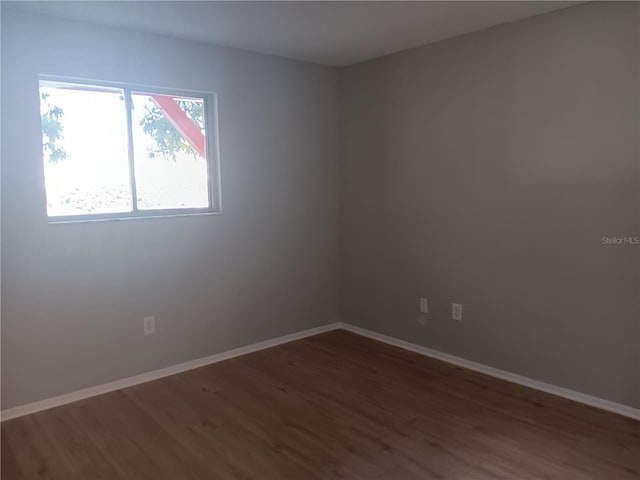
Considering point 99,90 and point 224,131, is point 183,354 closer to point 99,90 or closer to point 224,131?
point 224,131

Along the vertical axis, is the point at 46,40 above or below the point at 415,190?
above

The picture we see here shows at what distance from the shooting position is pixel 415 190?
12.4 feet

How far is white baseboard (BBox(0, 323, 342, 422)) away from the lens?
2.92 metres

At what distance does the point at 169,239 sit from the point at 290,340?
1.36 m

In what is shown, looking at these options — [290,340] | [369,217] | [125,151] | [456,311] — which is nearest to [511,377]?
[456,311]

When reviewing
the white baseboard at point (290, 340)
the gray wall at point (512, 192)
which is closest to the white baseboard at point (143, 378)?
the white baseboard at point (290, 340)

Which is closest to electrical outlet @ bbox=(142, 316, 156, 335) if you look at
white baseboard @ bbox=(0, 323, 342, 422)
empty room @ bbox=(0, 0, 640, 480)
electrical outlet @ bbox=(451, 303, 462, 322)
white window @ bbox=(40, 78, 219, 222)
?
empty room @ bbox=(0, 0, 640, 480)

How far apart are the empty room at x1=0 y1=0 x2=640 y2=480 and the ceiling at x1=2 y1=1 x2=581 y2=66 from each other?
0.08ft

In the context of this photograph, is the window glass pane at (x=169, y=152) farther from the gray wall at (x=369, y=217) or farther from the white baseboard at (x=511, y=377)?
the white baseboard at (x=511, y=377)

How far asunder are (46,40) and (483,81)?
2672 millimetres

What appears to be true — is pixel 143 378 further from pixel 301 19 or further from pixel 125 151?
pixel 301 19

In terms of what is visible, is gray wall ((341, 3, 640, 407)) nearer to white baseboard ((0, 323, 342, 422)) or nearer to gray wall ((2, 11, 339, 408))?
gray wall ((2, 11, 339, 408))

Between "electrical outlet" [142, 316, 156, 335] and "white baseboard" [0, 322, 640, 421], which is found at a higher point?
"electrical outlet" [142, 316, 156, 335]

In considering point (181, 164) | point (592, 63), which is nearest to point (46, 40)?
point (181, 164)
